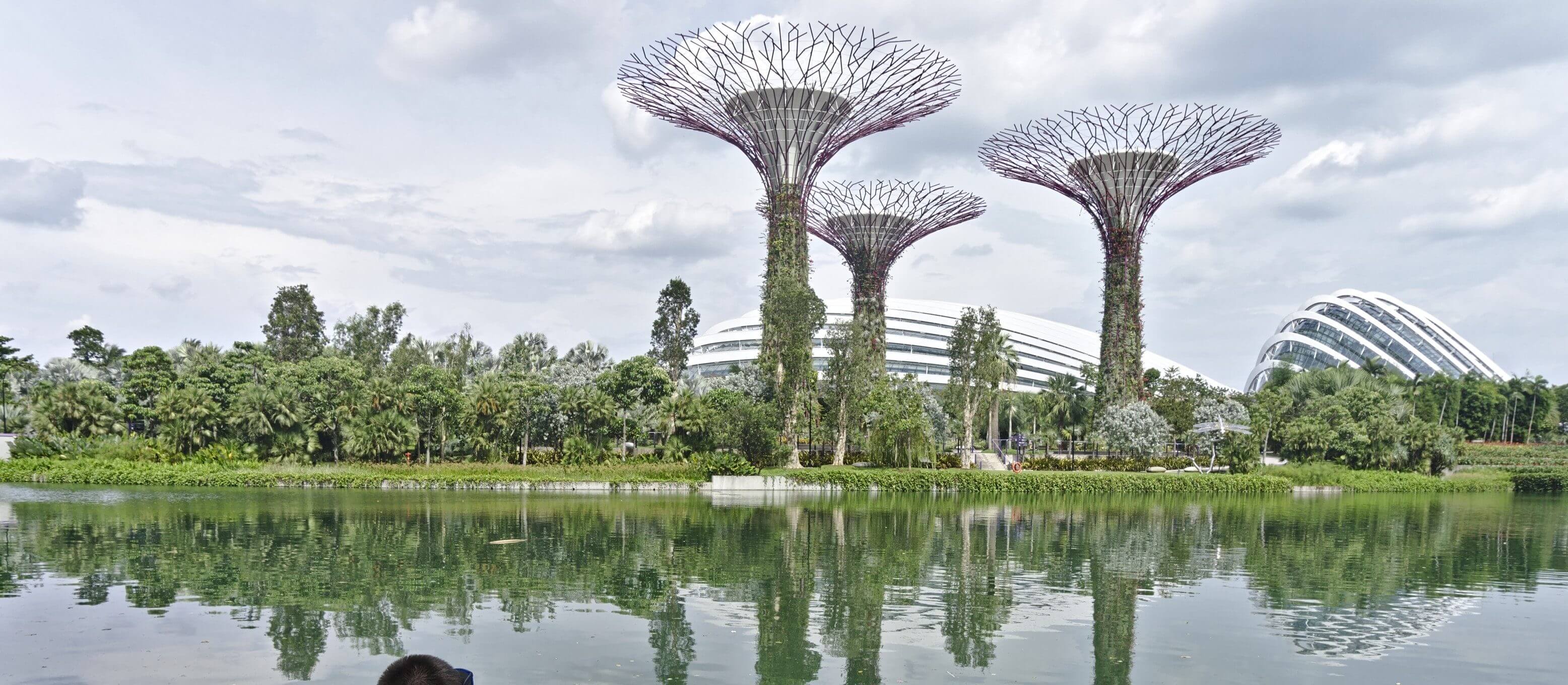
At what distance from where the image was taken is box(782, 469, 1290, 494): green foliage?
46312mm

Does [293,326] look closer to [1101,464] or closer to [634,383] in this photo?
[634,383]

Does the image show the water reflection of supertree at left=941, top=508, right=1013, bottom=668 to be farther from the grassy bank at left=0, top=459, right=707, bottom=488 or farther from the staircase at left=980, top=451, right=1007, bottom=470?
the staircase at left=980, top=451, right=1007, bottom=470

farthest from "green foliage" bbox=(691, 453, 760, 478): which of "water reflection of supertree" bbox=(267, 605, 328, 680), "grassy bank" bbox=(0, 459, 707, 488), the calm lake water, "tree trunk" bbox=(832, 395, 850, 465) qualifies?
"water reflection of supertree" bbox=(267, 605, 328, 680)

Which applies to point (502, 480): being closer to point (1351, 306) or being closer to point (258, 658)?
point (258, 658)

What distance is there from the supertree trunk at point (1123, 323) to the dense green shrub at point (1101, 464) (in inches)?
227

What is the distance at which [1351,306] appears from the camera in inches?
4040

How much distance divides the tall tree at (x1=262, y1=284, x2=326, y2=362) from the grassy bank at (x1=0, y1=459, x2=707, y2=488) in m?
33.2

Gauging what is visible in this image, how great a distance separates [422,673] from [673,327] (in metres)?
72.4

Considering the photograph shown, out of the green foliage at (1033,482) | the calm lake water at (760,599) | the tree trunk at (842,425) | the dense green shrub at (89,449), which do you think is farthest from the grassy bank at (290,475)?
the calm lake water at (760,599)

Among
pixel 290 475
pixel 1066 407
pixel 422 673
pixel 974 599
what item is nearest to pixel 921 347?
pixel 1066 407

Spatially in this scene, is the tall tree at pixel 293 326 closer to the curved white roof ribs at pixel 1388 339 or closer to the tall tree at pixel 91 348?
the tall tree at pixel 91 348

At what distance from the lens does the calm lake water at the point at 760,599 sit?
42.9 feet

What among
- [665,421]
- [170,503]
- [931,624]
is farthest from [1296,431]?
[170,503]

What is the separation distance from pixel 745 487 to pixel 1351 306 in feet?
268
